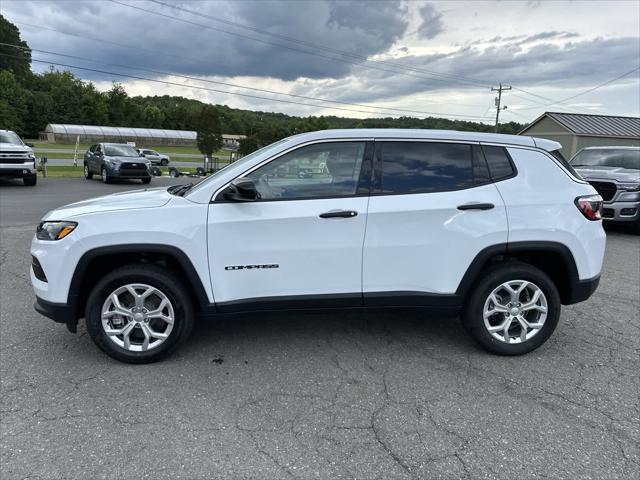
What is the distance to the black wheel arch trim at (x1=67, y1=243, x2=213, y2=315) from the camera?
3.21m

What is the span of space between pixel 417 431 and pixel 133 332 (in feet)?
7.32

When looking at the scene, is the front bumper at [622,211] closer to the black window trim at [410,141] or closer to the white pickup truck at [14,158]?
the black window trim at [410,141]

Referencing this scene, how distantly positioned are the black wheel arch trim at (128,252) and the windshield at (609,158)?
10481 millimetres

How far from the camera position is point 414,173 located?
350cm

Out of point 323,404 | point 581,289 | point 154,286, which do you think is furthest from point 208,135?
point 323,404

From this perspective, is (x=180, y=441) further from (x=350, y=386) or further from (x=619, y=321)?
(x=619, y=321)

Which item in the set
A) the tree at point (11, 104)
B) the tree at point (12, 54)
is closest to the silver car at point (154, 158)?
the tree at point (11, 104)

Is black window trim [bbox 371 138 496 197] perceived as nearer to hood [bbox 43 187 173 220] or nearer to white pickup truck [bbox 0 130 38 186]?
hood [bbox 43 187 173 220]

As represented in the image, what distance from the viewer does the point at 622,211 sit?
9180 mm

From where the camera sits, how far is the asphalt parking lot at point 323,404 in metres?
2.39

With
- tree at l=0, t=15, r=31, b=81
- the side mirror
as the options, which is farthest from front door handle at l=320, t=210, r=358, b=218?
tree at l=0, t=15, r=31, b=81

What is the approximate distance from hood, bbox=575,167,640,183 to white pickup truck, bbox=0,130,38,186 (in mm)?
17306

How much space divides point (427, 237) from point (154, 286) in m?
2.11

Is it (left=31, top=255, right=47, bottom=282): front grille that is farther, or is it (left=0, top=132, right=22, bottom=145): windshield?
(left=0, top=132, right=22, bottom=145): windshield
